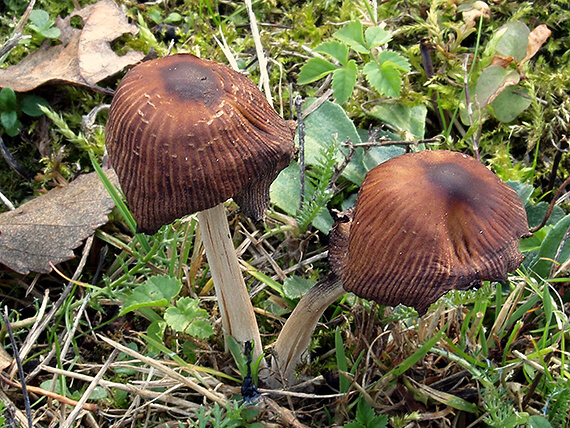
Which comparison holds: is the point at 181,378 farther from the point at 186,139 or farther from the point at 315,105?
the point at 315,105

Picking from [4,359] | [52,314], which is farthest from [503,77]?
[4,359]

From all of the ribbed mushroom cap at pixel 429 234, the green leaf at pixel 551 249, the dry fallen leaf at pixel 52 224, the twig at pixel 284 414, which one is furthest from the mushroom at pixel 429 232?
the dry fallen leaf at pixel 52 224

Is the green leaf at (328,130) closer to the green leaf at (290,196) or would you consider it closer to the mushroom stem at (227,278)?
the green leaf at (290,196)

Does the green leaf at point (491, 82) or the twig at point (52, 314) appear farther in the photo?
the green leaf at point (491, 82)

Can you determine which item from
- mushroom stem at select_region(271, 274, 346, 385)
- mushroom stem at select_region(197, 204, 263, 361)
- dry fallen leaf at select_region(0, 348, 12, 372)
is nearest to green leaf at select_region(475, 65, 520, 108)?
mushroom stem at select_region(271, 274, 346, 385)

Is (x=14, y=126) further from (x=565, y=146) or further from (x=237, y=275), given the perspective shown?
(x=565, y=146)

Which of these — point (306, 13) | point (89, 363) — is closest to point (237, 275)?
point (89, 363)

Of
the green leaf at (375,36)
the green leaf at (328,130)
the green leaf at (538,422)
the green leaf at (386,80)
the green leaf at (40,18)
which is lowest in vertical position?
the green leaf at (538,422)

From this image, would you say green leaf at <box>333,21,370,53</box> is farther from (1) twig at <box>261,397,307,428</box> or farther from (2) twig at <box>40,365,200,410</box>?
(2) twig at <box>40,365,200,410</box>
